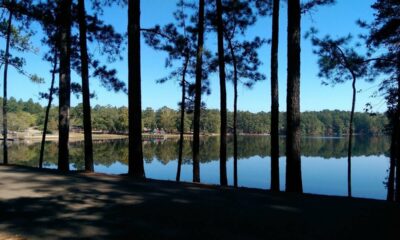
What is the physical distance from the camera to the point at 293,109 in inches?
296

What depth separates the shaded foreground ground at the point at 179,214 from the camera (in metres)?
3.83

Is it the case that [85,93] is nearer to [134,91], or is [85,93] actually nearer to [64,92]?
[64,92]

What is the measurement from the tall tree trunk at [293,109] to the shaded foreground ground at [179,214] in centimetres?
113

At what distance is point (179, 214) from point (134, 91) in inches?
183

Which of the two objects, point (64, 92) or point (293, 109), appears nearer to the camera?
point (293, 109)

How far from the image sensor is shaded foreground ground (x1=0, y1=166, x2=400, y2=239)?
3.83 meters

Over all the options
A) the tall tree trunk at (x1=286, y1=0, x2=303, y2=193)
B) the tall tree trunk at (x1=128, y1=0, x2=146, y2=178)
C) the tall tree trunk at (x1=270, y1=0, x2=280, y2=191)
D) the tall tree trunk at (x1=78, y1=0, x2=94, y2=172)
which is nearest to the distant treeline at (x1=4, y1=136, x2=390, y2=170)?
the tall tree trunk at (x1=78, y1=0, x2=94, y2=172)

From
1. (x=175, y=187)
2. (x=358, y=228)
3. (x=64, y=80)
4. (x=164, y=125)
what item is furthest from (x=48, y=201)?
(x=164, y=125)

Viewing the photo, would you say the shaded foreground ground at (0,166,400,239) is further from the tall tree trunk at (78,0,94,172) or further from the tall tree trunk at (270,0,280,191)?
the tall tree trunk at (78,0,94,172)

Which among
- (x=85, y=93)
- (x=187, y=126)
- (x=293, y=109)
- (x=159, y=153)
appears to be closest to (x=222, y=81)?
(x=85, y=93)

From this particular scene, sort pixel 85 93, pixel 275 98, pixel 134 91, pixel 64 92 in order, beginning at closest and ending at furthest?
pixel 134 91
pixel 275 98
pixel 64 92
pixel 85 93

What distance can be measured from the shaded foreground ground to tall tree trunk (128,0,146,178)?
220cm

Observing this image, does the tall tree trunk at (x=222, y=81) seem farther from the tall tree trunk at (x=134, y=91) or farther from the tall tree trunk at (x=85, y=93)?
the tall tree trunk at (x=85, y=93)

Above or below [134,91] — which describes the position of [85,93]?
above
